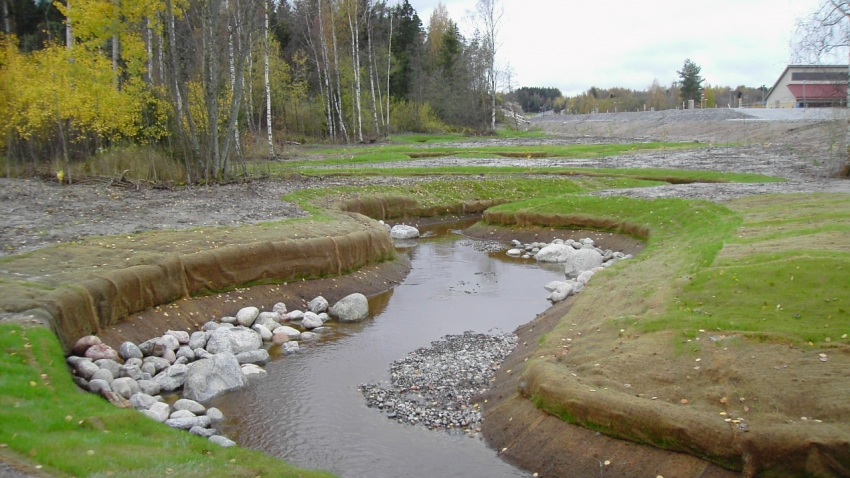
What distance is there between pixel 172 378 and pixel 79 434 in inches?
182

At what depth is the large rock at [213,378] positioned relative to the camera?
11.2 meters

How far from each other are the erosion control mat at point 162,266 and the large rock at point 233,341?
1.82 m

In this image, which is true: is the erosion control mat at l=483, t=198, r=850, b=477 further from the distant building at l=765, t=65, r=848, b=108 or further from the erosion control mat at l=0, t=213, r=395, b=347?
the distant building at l=765, t=65, r=848, b=108

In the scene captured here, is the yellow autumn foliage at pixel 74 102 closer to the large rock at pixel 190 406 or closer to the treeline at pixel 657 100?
the large rock at pixel 190 406

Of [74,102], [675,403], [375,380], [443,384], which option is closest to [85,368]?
[375,380]

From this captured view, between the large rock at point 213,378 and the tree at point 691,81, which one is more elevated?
the tree at point 691,81

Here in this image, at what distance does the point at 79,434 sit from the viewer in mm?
7117

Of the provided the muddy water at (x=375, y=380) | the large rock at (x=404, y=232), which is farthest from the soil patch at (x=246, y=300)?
the large rock at (x=404, y=232)

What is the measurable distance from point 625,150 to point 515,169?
16276mm

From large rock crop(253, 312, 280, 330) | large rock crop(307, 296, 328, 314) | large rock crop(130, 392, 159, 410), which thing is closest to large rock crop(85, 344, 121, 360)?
large rock crop(130, 392, 159, 410)

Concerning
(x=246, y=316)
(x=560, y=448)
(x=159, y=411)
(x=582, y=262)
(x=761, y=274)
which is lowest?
(x=560, y=448)

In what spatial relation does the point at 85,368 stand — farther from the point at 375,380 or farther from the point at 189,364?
the point at 375,380

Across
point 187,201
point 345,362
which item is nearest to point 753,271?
point 345,362

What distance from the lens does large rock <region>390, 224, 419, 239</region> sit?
27.9 m
